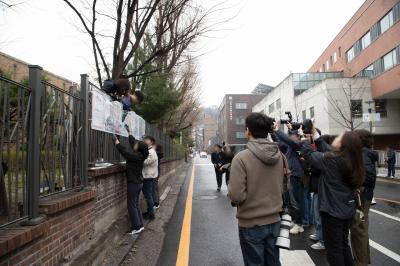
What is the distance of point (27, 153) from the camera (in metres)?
3.47

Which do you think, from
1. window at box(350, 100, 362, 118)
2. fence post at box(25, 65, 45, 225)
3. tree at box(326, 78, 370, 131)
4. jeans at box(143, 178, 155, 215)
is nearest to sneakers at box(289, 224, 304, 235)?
jeans at box(143, 178, 155, 215)

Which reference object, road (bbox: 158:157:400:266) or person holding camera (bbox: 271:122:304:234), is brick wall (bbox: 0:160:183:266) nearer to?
road (bbox: 158:157:400:266)

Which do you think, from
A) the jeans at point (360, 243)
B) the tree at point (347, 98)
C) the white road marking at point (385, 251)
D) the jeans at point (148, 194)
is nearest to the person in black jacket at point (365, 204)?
the jeans at point (360, 243)

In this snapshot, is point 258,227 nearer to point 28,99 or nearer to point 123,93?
point 28,99

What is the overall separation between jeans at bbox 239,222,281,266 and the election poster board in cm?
311

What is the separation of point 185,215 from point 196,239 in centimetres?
233

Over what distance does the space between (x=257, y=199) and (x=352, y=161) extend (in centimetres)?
119

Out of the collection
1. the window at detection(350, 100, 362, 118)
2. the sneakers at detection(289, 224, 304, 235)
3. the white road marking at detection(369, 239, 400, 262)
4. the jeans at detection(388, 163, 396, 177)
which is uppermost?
the window at detection(350, 100, 362, 118)

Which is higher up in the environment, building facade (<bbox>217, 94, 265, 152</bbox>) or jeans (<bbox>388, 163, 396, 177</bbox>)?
building facade (<bbox>217, 94, 265, 152</bbox>)

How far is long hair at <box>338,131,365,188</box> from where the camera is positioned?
3.74 meters

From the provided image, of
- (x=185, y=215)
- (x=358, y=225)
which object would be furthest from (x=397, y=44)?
(x=358, y=225)

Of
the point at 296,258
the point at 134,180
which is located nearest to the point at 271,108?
the point at 134,180

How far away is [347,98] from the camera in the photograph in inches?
1289

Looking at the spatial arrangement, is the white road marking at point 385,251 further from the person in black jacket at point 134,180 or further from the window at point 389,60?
the window at point 389,60
